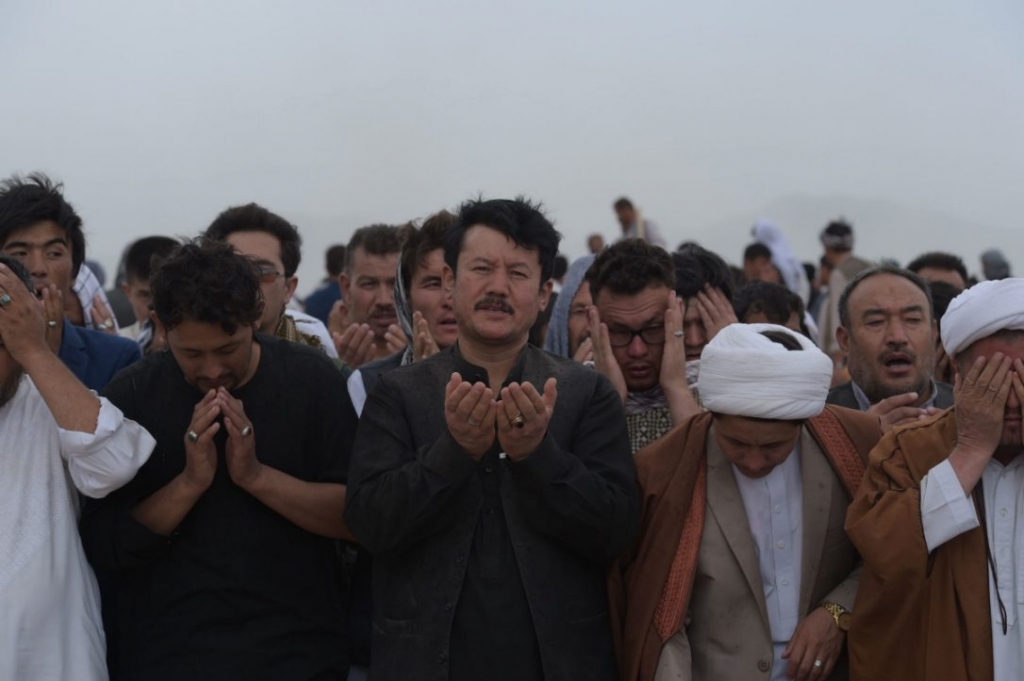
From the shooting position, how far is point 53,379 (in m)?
3.47

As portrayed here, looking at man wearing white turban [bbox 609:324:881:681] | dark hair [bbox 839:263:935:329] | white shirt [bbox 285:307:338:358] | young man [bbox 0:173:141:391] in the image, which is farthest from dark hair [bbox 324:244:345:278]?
man wearing white turban [bbox 609:324:881:681]

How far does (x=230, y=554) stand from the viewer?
3623 millimetres

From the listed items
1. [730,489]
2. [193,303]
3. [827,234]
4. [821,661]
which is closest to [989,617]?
[821,661]

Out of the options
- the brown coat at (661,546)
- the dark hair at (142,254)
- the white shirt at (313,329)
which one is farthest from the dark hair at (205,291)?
the dark hair at (142,254)

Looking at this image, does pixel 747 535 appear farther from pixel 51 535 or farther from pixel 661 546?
pixel 51 535

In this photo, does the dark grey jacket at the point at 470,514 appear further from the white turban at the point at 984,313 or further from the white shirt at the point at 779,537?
the white turban at the point at 984,313

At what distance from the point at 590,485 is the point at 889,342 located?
1.99 meters

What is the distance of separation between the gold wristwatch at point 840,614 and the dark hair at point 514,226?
122 cm

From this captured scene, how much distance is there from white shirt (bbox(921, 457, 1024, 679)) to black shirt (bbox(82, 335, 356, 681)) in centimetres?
163

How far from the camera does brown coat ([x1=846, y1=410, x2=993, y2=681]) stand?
3.31 metres

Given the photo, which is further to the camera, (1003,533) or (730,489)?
(730,489)

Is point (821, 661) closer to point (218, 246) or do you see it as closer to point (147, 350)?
point (218, 246)

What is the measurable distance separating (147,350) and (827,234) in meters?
7.28

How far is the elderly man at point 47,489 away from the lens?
342 centimetres
